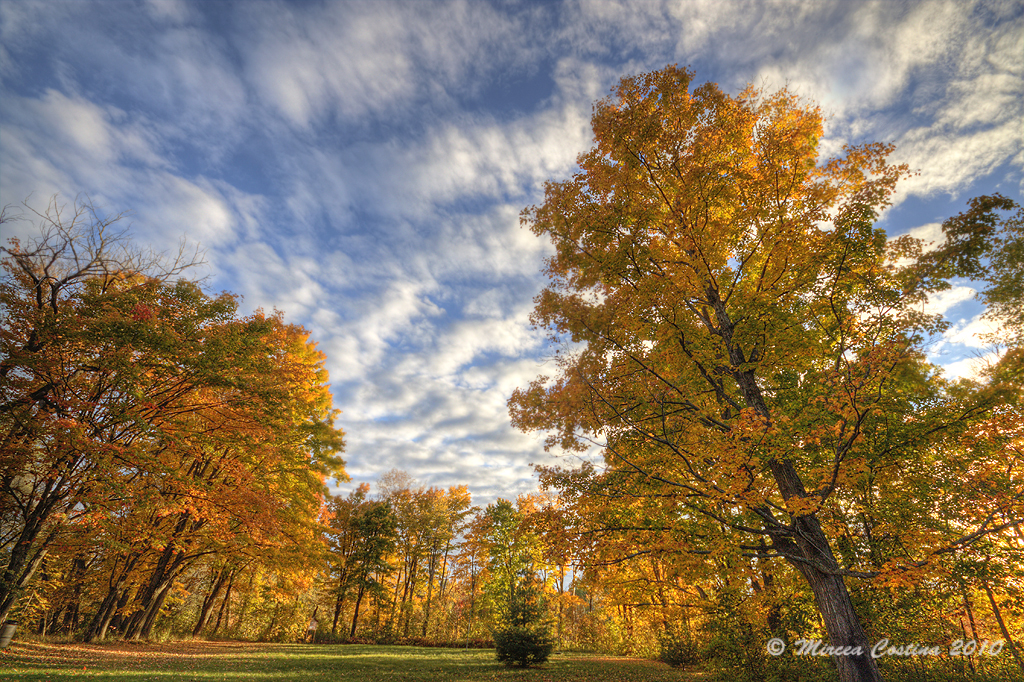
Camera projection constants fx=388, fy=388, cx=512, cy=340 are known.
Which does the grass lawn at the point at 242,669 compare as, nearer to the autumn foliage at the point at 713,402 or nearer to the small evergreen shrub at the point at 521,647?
the small evergreen shrub at the point at 521,647

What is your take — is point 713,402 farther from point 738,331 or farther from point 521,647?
point 521,647

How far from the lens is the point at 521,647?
14375mm

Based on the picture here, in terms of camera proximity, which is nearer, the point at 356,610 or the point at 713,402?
the point at 713,402

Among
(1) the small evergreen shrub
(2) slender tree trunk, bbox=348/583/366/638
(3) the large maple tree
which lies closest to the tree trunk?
(3) the large maple tree

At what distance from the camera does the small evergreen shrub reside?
14391 mm

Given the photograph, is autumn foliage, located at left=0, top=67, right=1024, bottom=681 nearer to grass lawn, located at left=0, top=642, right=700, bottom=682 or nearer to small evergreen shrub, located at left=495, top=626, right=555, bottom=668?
grass lawn, located at left=0, top=642, right=700, bottom=682

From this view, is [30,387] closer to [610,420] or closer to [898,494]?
[610,420]

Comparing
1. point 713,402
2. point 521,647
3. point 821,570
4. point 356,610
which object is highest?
point 713,402

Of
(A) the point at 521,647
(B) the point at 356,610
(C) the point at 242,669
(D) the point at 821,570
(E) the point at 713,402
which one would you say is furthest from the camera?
(B) the point at 356,610

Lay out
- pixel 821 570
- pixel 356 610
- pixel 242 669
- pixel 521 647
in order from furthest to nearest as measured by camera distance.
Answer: pixel 356 610, pixel 521 647, pixel 242 669, pixel 821 570

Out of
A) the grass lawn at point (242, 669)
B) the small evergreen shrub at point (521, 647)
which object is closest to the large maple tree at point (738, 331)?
the grass lawn at point (242, 669)

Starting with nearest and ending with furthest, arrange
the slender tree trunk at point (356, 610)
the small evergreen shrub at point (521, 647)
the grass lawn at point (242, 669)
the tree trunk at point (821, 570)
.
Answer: the tree trunk at point (821, 570), the grass lawn at point (242, 669), the small evergreen shrub at point (521, 647), the slender tree trunk at point (356, 610)

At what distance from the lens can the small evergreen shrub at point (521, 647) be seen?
47.2 ft

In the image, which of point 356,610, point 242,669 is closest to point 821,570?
point 242,669
